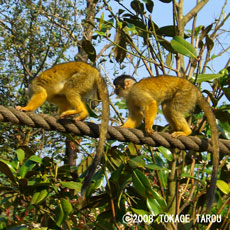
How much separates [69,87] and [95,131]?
79 centimetres

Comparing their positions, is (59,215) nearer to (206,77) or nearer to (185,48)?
(206,77)

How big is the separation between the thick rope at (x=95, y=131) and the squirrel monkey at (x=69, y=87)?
30 centimetres

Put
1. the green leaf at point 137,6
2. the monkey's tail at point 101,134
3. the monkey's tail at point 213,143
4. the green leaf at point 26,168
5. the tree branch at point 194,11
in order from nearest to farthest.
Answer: the monkey's tail at point 101,134, the green leaf at point 26,168, the monkey's tail at point 213,143, the tree branch at point 194,11, the green leaf at point 137,6

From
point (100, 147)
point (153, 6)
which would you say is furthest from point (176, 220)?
point (153, 6)

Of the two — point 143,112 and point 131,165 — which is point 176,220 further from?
point 143,112

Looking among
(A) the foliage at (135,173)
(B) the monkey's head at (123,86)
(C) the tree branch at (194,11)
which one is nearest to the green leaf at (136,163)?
(A) the foliage at (135,173)

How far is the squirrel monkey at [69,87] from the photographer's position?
153 inches

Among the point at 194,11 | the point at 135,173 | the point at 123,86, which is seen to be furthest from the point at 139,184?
the point at 194,11

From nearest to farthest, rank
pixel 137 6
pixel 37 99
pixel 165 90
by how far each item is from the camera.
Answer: pixel 37 99
pixel 165 90
pixel 137 6

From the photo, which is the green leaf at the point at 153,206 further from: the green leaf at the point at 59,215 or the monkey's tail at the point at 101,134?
the green leaf at the point at 59,215

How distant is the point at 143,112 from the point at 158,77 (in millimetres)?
444

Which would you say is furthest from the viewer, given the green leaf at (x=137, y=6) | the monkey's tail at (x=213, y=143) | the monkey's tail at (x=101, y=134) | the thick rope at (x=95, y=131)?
the green leaf at (x=137, y=6)

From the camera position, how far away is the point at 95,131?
337cm

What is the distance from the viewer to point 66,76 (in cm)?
416
